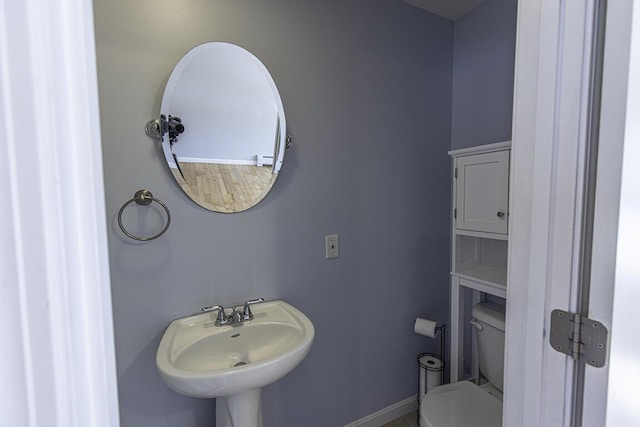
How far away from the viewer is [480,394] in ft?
4.41

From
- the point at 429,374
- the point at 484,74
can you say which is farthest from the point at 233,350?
the point at 484,74

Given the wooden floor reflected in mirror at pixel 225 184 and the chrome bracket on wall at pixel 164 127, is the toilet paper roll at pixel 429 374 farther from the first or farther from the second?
the chrome bracket on wall at pixel 164 127

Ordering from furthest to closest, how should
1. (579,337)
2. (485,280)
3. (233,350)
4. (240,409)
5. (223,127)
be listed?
(485,280) < (223,127) < (233,350) < (240,409) < (579,337)

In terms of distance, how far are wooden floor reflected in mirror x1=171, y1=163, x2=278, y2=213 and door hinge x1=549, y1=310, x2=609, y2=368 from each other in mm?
1060

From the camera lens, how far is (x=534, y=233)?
576mm

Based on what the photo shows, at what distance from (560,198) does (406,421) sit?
1.69 metres

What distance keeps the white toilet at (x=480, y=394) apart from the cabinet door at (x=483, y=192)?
0.49 m

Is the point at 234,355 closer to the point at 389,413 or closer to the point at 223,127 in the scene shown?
the point at 223,127

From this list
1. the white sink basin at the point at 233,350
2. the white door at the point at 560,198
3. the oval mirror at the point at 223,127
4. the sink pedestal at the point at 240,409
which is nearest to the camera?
the white door at the point at 560,198

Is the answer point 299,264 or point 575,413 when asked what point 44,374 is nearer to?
point 575,413

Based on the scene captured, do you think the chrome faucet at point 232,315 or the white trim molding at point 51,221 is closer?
the white trim molding at point 51,221

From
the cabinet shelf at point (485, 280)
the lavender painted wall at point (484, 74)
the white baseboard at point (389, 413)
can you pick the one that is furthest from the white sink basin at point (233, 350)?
the lavender painted wall at point (484, 74)

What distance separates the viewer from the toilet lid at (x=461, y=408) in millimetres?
1172

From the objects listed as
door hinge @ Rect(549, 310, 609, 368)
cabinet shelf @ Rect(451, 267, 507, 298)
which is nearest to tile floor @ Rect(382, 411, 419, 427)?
cabinet shelf @ Rect(451, 267, 507, 298)
